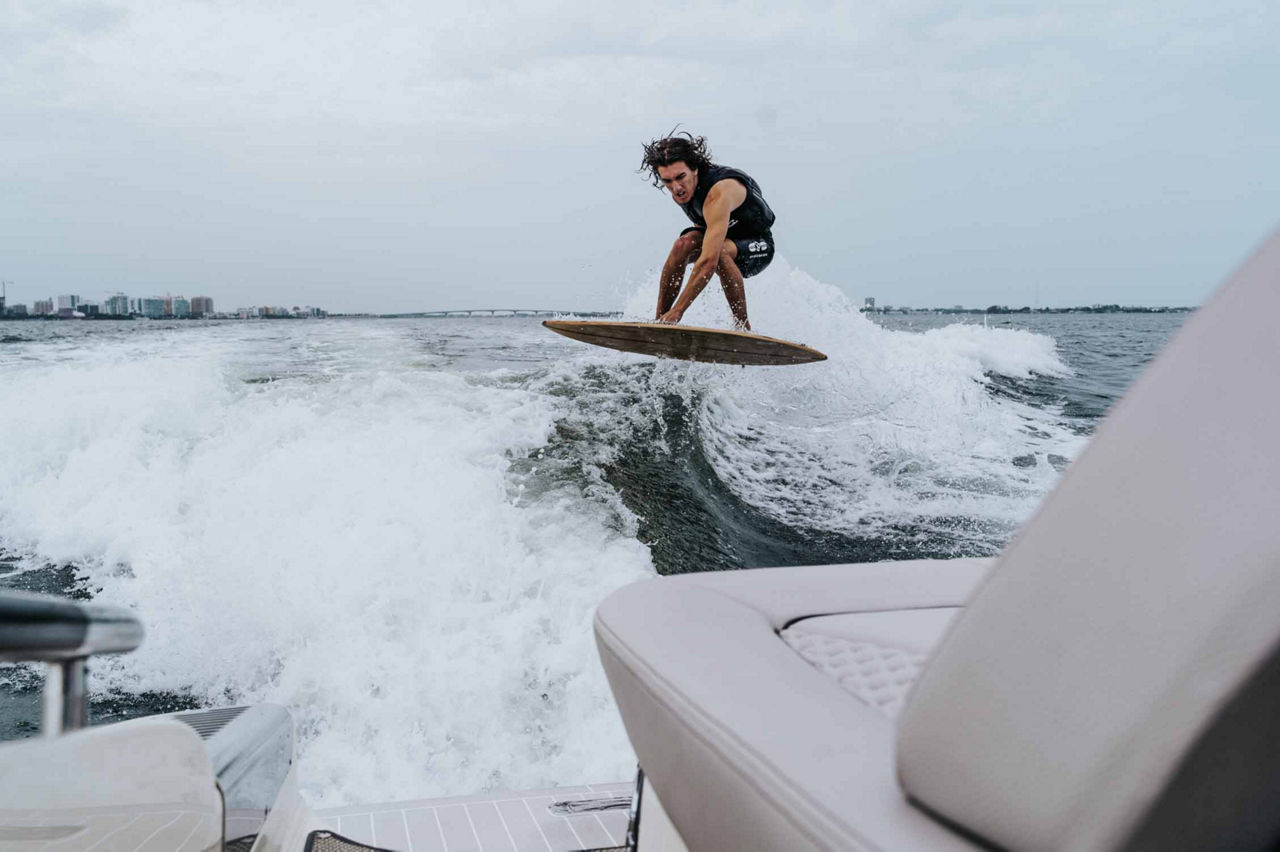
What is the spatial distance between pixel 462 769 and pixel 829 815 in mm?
1889

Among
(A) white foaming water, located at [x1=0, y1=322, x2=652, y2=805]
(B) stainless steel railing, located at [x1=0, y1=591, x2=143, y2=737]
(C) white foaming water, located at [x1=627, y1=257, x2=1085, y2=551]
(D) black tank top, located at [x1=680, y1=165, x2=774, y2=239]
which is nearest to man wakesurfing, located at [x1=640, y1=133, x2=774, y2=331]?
(D) black tank top, located at [x1=680, y1=165, x2=774, y2=239]

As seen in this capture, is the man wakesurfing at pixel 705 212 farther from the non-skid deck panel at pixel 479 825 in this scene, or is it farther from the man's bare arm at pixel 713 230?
the non-skid deck panel at pixel 479 825

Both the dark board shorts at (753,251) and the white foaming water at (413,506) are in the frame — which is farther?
the dark board shorts at (753,251)

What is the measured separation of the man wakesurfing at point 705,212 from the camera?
5.30 meters

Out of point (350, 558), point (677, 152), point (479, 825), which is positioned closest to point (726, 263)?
point (677, 152)

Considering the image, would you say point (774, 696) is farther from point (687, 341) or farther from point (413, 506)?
point (687, 341)

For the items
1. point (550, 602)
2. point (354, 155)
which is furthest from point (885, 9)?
point (550, 602)

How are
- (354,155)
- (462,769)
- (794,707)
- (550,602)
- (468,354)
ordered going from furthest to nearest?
(354,155), (468,354), (550,602), (462,769), (794,707)

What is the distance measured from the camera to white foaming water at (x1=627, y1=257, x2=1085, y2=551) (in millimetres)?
4840

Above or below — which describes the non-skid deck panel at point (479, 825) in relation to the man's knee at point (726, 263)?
below

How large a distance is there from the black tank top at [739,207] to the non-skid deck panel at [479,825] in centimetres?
448

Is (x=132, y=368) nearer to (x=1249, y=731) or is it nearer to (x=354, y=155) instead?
(x=1249, y=731)

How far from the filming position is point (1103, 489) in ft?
1.09

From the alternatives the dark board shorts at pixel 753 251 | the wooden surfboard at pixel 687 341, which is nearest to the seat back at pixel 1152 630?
the wooden surfboard at pixel 687 341
